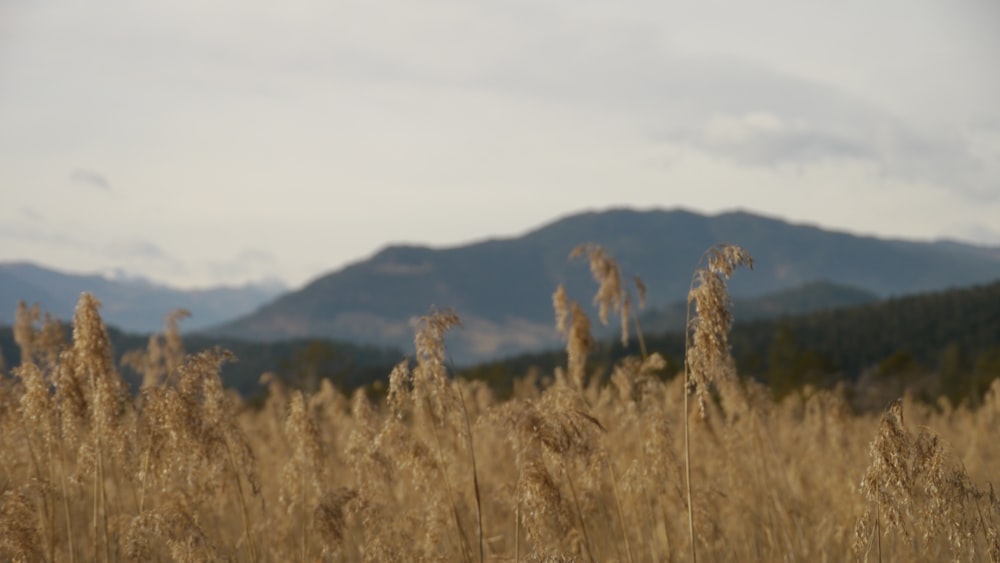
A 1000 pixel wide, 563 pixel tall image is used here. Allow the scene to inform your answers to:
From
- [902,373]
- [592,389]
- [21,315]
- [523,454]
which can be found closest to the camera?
[523,454]

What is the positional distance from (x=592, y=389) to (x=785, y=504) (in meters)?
3.20

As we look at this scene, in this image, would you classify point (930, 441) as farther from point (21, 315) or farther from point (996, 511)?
point (21, 315)

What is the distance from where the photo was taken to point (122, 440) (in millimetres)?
5453

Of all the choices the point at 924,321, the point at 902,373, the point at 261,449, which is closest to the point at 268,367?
the point at 924,321

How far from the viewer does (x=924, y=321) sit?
4437 inches

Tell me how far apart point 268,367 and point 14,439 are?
176 m

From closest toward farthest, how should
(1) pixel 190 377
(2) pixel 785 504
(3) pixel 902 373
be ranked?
(1) pixel 190 377 < (2) pixel 785 504 < (3) pixel 902 373

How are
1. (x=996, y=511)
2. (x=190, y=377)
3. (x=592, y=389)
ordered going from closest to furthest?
(x=996, y=511), (x=190, y=377), (x=592, y=389)

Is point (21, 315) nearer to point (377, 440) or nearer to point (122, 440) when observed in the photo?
A: point (122, 440)

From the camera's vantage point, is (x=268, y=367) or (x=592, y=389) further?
(x=268, y=367)

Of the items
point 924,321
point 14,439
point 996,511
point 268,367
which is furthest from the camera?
point 268,367

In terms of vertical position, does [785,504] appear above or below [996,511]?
below

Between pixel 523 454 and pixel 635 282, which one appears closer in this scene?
pixel 523 454

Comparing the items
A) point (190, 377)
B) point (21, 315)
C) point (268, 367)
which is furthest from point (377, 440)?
point (268, 367)
